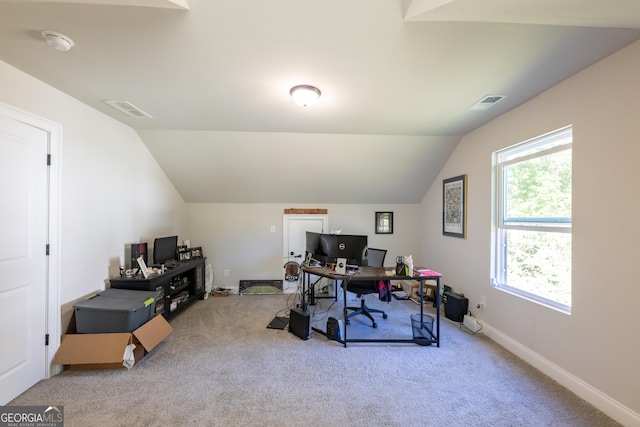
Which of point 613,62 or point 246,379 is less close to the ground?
point 613,62

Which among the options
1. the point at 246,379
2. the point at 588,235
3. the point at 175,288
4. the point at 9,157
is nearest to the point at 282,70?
the point at 9,157

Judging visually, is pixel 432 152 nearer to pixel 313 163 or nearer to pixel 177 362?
pixel 313 163

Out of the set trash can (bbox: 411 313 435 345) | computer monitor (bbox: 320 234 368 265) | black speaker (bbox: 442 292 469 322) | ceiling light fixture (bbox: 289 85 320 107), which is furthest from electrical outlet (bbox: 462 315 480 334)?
ceiling light fixture (bbox: 289 85 320 107)

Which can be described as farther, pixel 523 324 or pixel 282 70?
pixel 523 324

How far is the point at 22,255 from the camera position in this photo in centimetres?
190

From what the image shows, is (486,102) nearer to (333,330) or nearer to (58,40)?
(333,330)

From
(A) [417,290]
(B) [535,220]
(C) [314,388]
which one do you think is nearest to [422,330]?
(A) [417,290]

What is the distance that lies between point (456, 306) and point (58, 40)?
4487 millimetres

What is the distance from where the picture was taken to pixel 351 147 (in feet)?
11.8

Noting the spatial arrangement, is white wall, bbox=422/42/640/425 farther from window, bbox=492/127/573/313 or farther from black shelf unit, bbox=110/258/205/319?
black shelf unit, bbox=110/258/205/319

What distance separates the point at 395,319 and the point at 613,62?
321cm

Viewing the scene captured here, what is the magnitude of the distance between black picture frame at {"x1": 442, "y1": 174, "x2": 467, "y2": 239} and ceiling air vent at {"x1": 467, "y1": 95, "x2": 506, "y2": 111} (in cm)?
106

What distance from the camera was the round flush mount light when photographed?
1.47m

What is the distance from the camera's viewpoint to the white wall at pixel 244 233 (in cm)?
450
